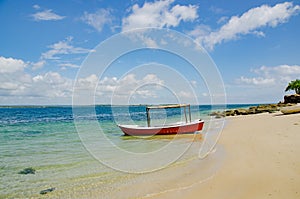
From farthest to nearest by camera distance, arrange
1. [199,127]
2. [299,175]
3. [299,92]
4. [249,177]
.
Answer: [299,92] < [199,127] < [249,177] < [299,175]

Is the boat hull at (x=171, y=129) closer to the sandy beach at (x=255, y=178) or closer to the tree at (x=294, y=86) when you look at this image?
the sandy beach at (x=255, y=178)

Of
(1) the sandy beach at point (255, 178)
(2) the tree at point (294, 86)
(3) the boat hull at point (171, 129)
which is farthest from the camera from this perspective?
(2) the tree at point (294, 86)

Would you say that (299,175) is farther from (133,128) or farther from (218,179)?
(133,128)

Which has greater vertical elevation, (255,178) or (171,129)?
(171,129)

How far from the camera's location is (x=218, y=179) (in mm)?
6918

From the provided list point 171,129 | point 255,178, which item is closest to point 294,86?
point 171,129

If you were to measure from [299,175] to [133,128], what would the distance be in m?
14.7

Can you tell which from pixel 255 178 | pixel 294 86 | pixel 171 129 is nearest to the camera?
pixel 255 178

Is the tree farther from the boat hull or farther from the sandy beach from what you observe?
the sandy beach

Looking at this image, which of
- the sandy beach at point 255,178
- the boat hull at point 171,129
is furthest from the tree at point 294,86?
the sandy beach at point 255,178

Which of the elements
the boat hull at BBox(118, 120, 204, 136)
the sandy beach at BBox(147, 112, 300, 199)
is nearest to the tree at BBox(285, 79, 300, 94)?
the boat hull at BBox(118, 120, 204, 136)

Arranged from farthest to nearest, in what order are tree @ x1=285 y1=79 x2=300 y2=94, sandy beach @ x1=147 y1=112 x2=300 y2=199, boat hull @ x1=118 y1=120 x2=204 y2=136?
tree @ x1=285 y1=79 x2=300 y2=94
boat hull @ x1=118 y1=120 x2=204 y2=136
sandy beach @ x1=147 y1=112 x2=300 y2=199

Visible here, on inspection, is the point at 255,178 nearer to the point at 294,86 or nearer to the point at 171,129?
the point at 171,129

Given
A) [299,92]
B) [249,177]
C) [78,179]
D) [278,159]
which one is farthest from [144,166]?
[299,92]
